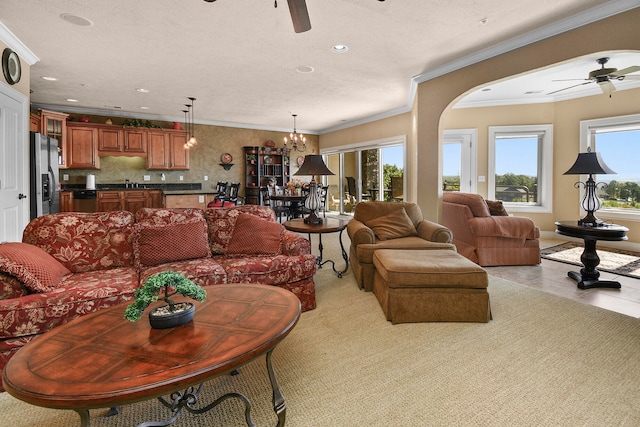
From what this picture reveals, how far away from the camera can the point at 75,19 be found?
319 centimetres

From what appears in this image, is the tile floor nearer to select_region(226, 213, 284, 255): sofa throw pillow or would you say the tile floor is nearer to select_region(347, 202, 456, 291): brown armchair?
select_region(347, 202, 456, 291): brown armchair

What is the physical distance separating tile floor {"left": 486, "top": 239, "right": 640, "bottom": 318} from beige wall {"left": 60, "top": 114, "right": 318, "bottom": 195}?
22.5 feet

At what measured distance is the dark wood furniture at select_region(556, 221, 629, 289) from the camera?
322 cm

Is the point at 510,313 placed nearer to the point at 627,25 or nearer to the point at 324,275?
the point at 324,275

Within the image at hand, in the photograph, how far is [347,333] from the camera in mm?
2412

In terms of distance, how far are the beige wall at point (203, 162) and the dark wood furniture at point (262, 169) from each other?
0.20 m

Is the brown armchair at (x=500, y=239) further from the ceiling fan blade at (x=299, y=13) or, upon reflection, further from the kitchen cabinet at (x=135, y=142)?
the kitchen cabinet at (x=135, y=142)

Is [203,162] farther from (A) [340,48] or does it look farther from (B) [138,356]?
(B) [138,356]

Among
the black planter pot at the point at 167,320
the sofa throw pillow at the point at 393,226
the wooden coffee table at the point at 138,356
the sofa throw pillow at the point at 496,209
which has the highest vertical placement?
the sofa throw pillow at the point at 496,209

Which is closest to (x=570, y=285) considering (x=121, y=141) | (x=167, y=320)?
(x=167, y=320)

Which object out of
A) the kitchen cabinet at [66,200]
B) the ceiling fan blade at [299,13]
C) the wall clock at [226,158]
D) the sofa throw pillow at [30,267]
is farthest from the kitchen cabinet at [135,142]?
the ceiling fan blade at [299,13]

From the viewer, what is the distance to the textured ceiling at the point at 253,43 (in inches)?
118

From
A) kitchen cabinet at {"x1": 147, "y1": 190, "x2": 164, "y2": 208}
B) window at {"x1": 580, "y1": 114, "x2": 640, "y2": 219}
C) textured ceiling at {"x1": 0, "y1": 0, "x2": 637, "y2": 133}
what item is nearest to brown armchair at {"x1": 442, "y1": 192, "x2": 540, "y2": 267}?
textured ceiling at {"x1": 0, "y1": 0, "x2": 637, "y2": 133}

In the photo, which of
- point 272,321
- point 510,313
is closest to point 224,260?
point 272,321
